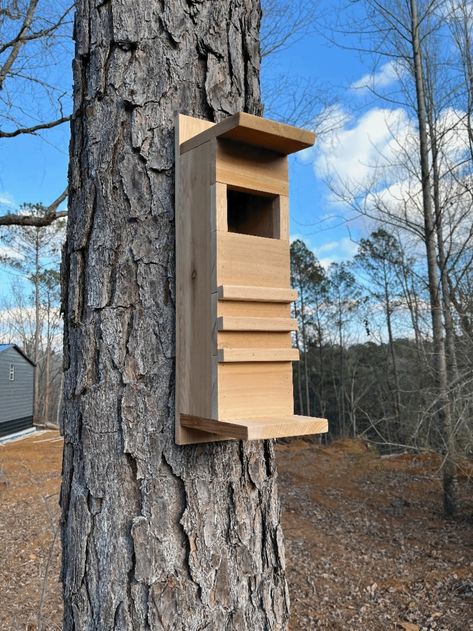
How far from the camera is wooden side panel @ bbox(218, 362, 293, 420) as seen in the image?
4.11ft

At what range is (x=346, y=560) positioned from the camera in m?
5.29

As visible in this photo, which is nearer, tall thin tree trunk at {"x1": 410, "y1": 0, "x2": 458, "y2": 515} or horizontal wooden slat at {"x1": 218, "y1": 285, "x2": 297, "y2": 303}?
horizontal wooden slat at {"x1": 218, "y1": 285, "x2": 297, "y2": 303}

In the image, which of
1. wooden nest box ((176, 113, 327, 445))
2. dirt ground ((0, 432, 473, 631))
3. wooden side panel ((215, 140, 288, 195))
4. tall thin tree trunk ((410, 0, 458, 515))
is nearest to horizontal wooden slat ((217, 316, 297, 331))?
wooden nest box ((176, 113, 327, 445))

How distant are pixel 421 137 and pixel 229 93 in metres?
6.64

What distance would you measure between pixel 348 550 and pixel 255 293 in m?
5.11

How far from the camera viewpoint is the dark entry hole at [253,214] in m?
1.49

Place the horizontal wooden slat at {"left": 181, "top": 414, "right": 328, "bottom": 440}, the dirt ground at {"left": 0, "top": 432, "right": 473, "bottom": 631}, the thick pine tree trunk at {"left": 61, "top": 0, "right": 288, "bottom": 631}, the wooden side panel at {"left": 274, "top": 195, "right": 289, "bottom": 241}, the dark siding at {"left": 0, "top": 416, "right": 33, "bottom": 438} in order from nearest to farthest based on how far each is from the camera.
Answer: the horizontal wooden slat at {"left": 181, "top": 414, "right": 328, "bottom": 440} < the thick pine tree trunk at {"left": 61, "top": 0, "right": 288, "bottom": 631} < the wooden side panel at {"left": 274, "top": 195, "right": 289, "bottom": 241} < the dirt ground at {"left": 0, "top": 432, "right": 473, "bottom": 631} < the dark siding at {"left": 0, "top": 416, "right": 33, "bottom": 438}

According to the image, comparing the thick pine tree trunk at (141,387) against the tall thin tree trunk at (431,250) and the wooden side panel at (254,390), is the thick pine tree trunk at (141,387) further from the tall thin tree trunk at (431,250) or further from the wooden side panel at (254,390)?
the tall thin tree trunk at (431,250)

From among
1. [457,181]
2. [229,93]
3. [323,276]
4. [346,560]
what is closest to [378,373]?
[323,276]

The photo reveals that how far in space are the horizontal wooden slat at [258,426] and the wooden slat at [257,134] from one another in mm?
690

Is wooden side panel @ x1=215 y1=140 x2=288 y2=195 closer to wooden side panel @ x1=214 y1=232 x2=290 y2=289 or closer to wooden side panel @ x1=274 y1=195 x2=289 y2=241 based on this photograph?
wooden side panel @ x1=274 y1=195 x2=289 y2=241

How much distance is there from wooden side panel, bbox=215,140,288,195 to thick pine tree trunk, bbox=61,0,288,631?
15 cm

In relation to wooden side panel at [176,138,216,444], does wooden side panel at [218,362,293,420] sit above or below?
below

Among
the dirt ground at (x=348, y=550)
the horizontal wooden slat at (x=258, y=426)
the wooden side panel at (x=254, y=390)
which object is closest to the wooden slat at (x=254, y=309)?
the wooden side panel at (x=254, y=390)
